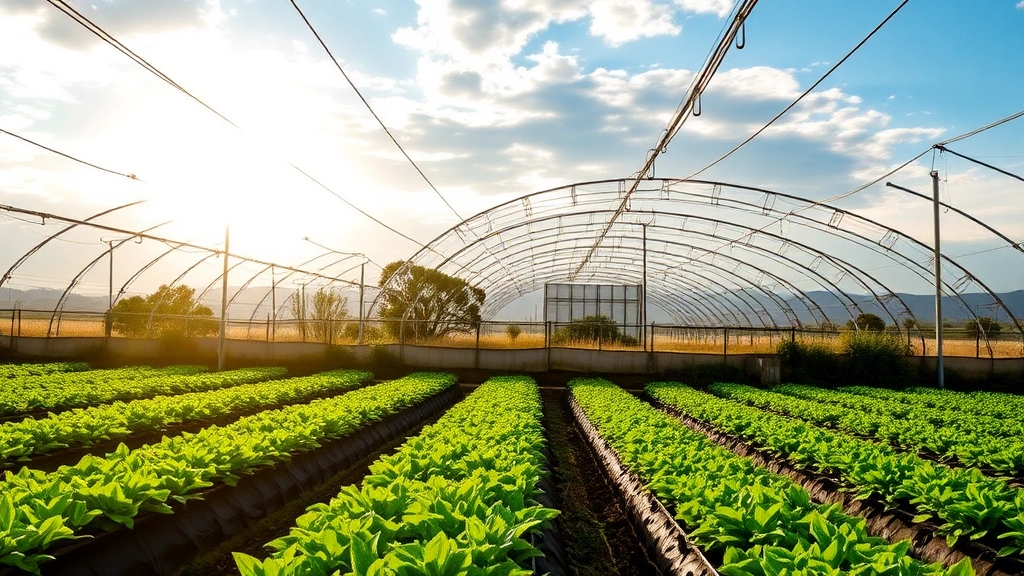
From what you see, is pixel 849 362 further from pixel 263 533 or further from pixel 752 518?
pixel 263 533

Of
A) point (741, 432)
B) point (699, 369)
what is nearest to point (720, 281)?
point (699, 369)

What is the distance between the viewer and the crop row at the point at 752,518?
3404mm

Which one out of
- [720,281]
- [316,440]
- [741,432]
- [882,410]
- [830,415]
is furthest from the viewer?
[720,281]

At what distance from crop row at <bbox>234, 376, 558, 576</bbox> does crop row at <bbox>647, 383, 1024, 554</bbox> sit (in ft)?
11.1

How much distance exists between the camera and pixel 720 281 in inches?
1441

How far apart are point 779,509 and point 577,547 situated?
3067mm

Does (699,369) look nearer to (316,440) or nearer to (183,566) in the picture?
(316,440)

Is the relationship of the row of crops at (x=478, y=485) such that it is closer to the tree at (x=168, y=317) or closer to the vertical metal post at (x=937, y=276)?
the vertical metal post at (x=937, y=276)

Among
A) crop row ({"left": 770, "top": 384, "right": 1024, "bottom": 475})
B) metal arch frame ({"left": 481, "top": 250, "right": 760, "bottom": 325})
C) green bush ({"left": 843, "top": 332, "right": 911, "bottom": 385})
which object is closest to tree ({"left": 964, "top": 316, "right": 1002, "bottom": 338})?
green bush ({"left": 843, "top": 332, "right": 911, "bottom": 385})

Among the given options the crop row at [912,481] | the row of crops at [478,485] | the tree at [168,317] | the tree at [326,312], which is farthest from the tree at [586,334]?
the crop row at [912,481]

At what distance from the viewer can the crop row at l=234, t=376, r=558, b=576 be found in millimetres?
3012

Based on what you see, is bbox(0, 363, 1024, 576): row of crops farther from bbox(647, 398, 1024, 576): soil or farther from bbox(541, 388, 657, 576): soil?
bbox(541, 388, 657, 576): soil

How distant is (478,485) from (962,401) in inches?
637

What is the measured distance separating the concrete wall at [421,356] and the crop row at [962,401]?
→ 5353 mm
